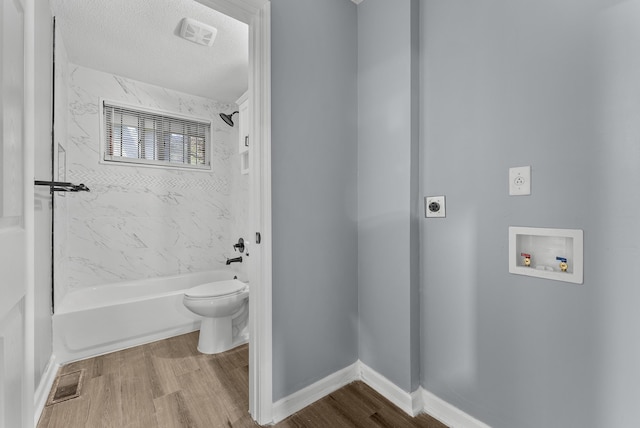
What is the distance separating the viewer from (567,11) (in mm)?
→ 1081

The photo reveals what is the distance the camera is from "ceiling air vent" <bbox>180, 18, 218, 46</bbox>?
2.01 metres

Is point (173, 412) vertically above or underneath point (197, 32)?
underneath

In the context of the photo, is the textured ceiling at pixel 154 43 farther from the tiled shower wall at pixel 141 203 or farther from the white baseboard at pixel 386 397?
the white baseboard at pixel 386 397

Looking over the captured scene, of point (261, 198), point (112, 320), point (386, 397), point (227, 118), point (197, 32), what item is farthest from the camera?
point (227, 118)

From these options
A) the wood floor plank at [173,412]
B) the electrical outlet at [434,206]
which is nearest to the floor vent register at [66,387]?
the wood floor plank at [173,412]

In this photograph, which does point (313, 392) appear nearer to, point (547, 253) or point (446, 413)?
point (446, 413)

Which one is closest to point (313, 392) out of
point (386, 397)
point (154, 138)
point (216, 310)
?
point (386, 397)

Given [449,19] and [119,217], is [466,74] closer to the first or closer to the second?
[449,19]

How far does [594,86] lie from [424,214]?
2.65ft

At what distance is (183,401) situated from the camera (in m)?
1.61

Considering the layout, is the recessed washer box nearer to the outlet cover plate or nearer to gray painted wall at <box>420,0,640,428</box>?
gray painted wall at <box>420,0,640,428</box>

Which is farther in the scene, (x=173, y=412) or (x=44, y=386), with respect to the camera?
(x=44, y=386)

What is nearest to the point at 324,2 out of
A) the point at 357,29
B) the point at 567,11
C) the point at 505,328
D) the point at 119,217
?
the point at 357,29

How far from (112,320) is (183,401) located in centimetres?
106
